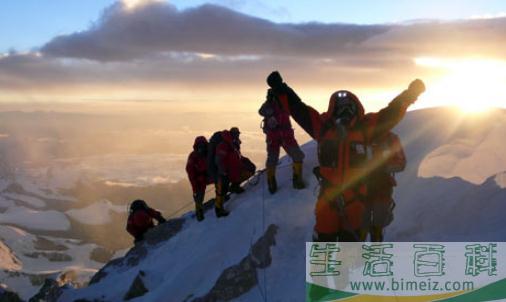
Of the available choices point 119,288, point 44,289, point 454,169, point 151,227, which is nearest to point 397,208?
point 454,169

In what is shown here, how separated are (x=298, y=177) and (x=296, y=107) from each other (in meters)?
6.88

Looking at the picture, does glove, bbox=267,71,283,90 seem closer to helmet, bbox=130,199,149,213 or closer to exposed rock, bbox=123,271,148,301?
exposed rock, bbox=123,271,148,301

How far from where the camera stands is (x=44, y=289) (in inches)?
904

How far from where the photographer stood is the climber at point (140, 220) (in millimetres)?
22047

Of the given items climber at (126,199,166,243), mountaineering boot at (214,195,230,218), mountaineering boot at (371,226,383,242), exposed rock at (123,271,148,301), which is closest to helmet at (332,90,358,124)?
mountaineering boot at (371,226,383,242)

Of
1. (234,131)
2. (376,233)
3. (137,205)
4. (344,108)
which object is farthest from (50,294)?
(344,108)

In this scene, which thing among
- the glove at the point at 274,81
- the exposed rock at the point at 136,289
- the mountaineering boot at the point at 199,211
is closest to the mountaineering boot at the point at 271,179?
the mountaineering boot at the point at 199,211

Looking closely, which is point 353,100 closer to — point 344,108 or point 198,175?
point 344,108

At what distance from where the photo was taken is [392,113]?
8.81m

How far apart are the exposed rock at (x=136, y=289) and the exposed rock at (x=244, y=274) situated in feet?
9.30

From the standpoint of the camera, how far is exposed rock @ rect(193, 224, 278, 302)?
43.7 ft

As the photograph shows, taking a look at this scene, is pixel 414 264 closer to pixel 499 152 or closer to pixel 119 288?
pixel 499 152

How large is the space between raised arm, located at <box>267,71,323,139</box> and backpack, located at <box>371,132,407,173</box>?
3.33 feet

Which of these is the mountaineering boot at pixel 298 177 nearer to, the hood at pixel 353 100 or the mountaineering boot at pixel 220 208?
the mountaineering boot at pixel 220 208
